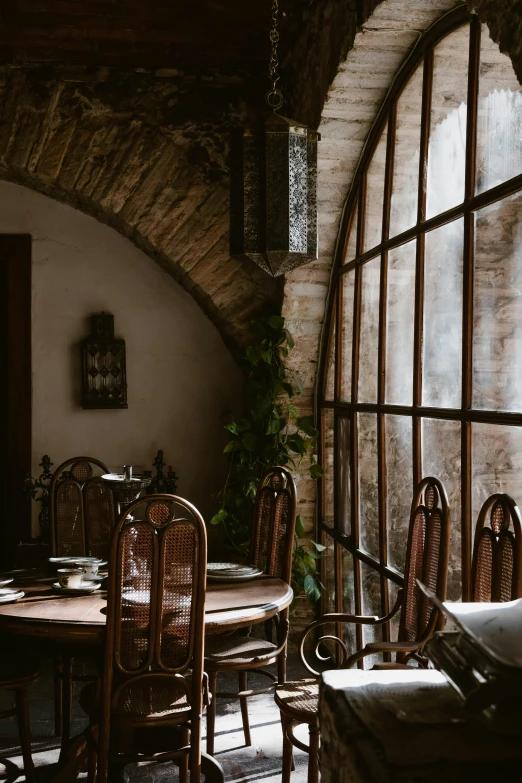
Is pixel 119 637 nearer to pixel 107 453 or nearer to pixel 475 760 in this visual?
pixel 475 760

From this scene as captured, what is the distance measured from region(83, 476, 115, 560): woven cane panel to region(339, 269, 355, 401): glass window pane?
1.29 m

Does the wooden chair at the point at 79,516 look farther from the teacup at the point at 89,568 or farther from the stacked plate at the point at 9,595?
the stacked plate at the point at 9,595

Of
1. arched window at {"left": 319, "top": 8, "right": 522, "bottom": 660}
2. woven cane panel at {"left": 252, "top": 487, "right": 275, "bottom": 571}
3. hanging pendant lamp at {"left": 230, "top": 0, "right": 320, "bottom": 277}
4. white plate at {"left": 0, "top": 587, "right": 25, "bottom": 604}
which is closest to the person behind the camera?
arched window at {"left": 319, "top": 8, "right": 522, "bottom": 660}

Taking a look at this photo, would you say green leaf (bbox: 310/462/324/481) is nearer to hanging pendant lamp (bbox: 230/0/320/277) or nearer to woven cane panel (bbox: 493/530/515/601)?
hanging pendant lamp (bbox: 230/0/320/277)

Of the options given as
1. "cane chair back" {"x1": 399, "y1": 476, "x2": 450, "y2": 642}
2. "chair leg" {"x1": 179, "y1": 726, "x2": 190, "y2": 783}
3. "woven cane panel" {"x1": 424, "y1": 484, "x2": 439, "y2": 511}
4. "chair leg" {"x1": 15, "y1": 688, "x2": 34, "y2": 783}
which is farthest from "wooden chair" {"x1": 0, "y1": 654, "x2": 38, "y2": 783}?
"woven cane panel" {"x1": 424, "y1": 484, "x2": 439, "y2": 511}

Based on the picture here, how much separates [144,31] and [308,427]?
215cm

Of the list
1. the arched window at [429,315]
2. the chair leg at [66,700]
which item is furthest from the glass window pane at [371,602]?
the chair leg at [66,700]

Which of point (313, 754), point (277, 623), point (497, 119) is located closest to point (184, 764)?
point (313, 754)

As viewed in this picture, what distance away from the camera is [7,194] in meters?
4.68

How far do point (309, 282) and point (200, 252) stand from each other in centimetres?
62

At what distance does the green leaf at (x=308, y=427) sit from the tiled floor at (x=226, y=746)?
1.34 m

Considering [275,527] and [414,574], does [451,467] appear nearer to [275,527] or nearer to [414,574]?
[414,574]

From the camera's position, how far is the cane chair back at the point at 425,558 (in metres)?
2.30

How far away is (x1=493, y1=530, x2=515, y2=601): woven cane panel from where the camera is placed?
1.89m
